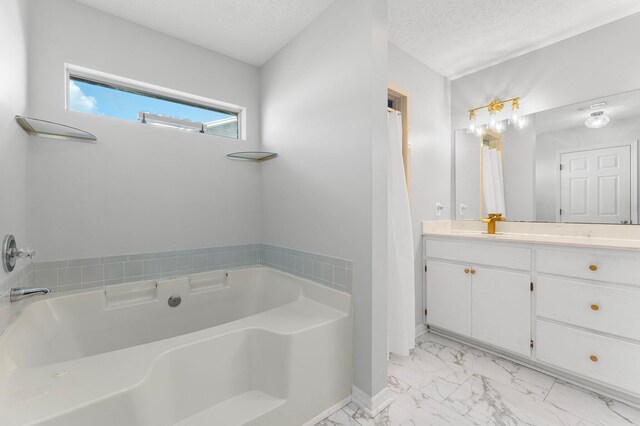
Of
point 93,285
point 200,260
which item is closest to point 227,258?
point 200,260

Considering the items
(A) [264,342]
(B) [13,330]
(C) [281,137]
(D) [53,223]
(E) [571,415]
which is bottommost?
(E) [571,415]

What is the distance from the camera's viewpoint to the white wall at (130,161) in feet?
5.26

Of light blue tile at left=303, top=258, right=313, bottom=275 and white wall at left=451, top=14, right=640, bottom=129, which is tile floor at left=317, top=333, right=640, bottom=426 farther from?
white wall at left=451, top=14, right=640, bottom=129

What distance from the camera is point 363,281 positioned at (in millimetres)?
1516

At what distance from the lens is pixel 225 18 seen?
1.83 meters

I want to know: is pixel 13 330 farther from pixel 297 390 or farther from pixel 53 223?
pixel 297 390

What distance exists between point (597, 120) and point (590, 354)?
5.42 ft

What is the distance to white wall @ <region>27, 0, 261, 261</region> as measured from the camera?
1603mm

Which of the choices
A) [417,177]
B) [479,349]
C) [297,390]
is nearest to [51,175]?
[297,390]

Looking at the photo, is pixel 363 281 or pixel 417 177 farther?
pixel 417 177

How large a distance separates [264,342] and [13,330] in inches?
43.2

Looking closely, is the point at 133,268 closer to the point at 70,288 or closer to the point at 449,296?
the point at 70,288

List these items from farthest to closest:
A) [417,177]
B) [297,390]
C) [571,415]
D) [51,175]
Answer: [417,177] < [51,175] < [571,415] < [297,390]

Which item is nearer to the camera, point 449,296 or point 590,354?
point 590,354
